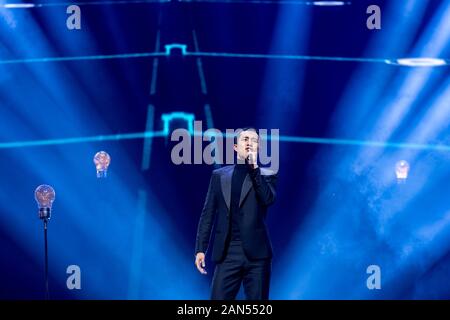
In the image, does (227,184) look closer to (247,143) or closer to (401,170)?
(247,143)

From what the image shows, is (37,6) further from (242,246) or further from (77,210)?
(242,246)

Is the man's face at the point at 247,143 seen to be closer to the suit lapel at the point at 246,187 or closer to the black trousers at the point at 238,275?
the suit lapel at the point at 246,187

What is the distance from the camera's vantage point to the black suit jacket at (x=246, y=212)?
5297 millimetres

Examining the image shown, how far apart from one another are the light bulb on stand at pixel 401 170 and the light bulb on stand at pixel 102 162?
2439mm

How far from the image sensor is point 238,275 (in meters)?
5.36

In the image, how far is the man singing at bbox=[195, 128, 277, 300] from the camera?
5297 mm

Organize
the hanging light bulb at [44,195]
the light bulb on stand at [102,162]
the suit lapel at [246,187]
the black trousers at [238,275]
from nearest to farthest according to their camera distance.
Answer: the black trousers at [238,275]
the suit lapel at [246,187]
the hanging light bulb at [44,195]
the light bulb on stand at [102,162]

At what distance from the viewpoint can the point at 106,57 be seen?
700cm

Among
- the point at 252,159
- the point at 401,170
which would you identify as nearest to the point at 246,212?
the point at 252,159

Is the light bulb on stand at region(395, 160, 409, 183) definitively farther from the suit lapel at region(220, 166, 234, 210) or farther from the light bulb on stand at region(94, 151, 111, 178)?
the light bulb on stand at region(94, 151, 111, 178)

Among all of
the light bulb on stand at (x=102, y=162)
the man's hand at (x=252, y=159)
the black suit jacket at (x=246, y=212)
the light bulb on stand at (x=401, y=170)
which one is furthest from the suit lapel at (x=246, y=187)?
the light bulb on stand at (x=401, y=170)

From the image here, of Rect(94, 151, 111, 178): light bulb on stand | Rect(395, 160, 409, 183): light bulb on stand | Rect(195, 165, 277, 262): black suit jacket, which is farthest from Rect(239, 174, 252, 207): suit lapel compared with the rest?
Rect(395, 160, 409, 183): light bulb on stand

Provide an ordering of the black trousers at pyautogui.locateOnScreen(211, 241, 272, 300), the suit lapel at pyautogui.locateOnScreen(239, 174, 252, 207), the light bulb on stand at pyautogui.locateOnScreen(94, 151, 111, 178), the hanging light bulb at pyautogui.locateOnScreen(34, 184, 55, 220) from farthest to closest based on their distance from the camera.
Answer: the light bulb on stand at pyautogui.locateOnScreen(94, 151, 111, 178) → the hanging light bulb at pyautogui.locateOnScreen(34, 184, 55, 220) → the suit lapel at pyautogui.locateOnScreen(239, 174, 252, 207) → the black trousers at pyautogui.locateOnScreen(211, 241, 272, 300)

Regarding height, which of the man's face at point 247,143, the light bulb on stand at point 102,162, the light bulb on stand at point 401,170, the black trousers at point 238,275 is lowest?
the black trousers at point 238,275
